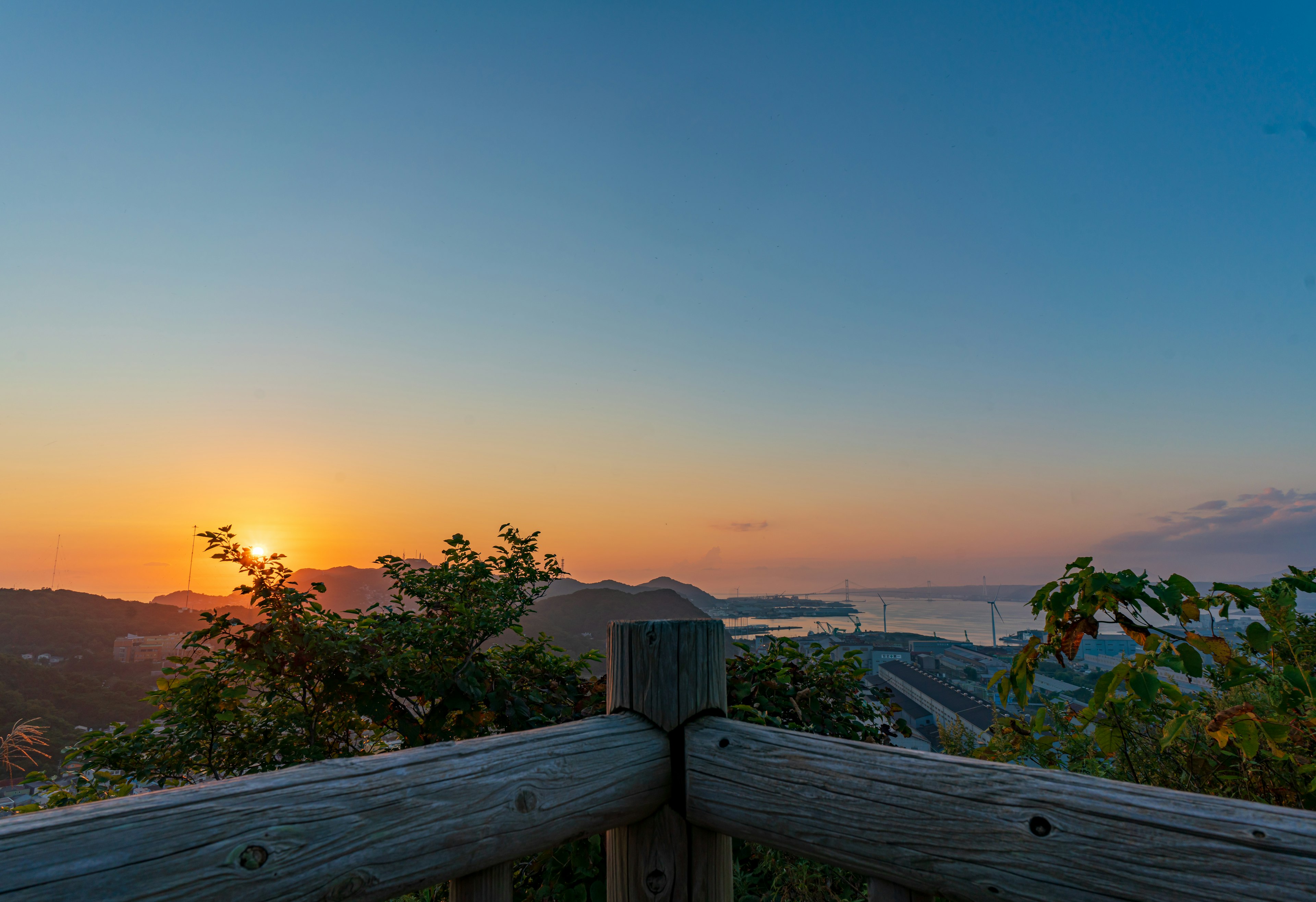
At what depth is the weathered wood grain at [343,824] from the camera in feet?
2.20

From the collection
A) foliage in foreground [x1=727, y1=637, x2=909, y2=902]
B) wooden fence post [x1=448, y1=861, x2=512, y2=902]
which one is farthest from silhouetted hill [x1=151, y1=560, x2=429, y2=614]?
wooden fence post [x1=448, y1=861, x2=512, y2=902]

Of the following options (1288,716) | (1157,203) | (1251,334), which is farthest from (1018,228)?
(1288,716)

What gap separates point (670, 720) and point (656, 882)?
36 centimetres

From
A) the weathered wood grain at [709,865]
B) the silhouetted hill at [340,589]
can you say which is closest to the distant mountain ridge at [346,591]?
the silhouetted hill at [340,589]

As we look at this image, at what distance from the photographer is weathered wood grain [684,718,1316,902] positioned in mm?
713

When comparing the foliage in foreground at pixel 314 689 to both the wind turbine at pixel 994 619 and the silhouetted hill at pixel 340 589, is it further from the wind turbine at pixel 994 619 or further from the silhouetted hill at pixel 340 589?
the wind turbine at pixel 994 619

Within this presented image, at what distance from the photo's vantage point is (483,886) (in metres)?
1.07

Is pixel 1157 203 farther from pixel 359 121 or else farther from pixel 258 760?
pixel 258 760

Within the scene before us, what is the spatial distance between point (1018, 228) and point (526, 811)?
458 inches

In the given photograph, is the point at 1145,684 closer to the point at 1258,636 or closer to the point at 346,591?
the point at 1258,636

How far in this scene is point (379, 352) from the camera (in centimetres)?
929

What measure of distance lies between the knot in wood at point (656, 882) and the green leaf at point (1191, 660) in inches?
53.0

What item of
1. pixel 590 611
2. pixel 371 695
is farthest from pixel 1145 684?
pixel 590 611

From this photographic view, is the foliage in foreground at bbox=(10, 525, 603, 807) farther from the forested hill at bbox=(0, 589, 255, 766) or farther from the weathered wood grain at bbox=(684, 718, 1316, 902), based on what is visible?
the weathered wood grain at bbox=(684, 718, 1316, 902)
